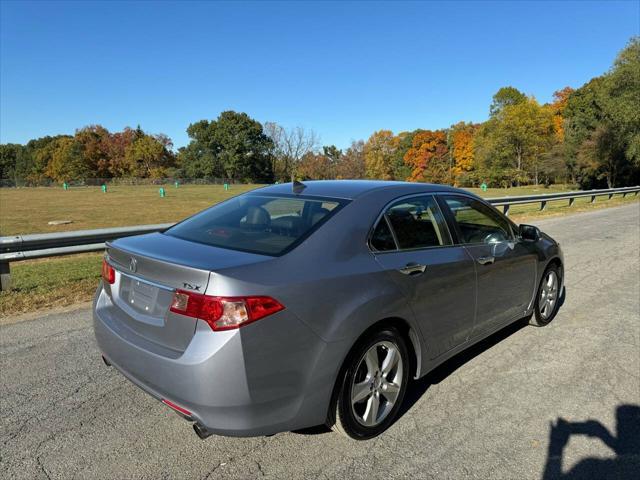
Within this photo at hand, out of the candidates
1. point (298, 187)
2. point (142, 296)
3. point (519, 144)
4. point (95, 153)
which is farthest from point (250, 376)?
point (95, 153)

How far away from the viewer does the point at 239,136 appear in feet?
302

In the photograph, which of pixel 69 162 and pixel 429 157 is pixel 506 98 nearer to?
pixel 429 157

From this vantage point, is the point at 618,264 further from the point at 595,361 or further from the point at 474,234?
the point at 474,234

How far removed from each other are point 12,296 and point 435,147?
90.1 m

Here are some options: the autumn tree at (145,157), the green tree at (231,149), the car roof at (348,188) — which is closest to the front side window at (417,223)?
the car roof at (348,188)

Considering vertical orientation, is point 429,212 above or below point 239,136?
below

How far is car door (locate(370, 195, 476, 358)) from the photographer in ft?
9.68

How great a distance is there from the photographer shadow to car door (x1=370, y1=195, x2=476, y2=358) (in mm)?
899

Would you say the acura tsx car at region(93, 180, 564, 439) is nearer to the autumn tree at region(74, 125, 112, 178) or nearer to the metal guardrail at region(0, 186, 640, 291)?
the metal guardrail at region(0, 186, 640, 291)


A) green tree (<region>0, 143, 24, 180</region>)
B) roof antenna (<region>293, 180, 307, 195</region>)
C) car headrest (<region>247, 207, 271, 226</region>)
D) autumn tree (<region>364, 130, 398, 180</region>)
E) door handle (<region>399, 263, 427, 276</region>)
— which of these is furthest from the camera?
green tree (<region>0, 143, 24, 180</region>)

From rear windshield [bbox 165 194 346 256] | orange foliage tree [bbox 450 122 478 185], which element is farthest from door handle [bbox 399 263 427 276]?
orange foliage tree [bbox 450 122 478 185]

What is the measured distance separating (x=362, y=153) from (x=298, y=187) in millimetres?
107088

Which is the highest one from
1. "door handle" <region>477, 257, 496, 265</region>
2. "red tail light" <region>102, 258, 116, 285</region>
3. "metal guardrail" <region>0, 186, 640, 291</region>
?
"red tail light" <region>102, 258, 116, 285</region>

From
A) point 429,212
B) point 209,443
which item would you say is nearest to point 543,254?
point 429,212
